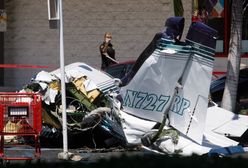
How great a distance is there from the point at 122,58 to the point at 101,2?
1799 mm

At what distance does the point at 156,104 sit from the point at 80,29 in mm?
9586

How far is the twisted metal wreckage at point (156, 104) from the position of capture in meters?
9.61

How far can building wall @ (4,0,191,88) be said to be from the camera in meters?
18.7

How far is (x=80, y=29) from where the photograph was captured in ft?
62.7

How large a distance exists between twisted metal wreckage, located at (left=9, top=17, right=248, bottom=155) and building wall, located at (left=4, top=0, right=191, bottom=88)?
7.83 metres

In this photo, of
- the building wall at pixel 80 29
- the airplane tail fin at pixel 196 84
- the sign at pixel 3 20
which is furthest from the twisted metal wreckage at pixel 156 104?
the sign at pixel 3 20

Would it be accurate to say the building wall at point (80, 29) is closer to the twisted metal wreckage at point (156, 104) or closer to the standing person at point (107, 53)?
the standing person at point (107, 53)

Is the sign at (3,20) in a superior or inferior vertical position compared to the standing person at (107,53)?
superior

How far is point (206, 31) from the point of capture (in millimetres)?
9578

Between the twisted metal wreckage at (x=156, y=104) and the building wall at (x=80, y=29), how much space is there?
25.7 feet

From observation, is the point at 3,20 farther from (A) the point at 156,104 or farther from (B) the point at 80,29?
(A) the point at 156,104

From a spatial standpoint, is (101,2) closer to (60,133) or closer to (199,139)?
(60,133)

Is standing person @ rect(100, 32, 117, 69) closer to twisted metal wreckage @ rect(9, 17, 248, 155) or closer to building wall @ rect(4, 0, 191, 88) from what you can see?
building wall @ rect(4, 0, 191, 88)

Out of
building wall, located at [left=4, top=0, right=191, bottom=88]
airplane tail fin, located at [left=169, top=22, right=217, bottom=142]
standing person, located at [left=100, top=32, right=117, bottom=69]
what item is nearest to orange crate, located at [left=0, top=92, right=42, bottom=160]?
airplane tail fin, located at [left=169, top=22, right=217, bottom=142]
